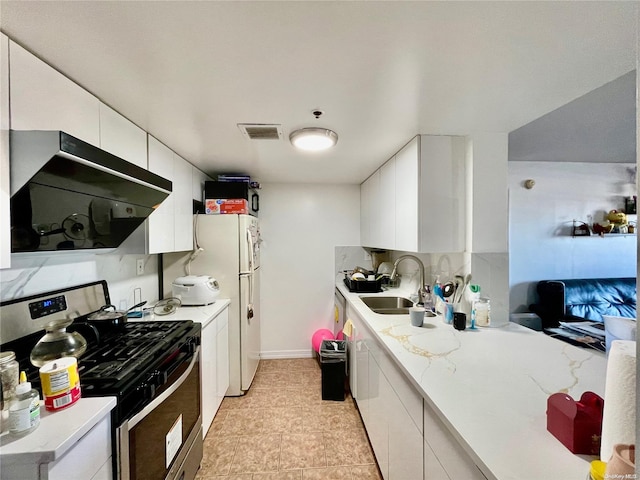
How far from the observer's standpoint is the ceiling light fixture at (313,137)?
160 cm

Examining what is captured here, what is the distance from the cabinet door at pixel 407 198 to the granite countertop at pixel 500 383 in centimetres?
60

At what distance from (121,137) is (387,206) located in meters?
1.92

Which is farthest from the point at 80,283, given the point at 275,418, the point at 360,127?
the point at 360,127

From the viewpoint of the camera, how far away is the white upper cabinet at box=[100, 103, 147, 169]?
4.27ft

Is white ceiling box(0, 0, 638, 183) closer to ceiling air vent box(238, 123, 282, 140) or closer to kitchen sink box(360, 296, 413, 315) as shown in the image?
ceiling air vent box(238, 123, 282, 140)

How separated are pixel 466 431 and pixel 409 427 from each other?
0.45 meters

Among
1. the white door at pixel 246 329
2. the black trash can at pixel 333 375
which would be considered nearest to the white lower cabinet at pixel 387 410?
the black trash can at pixel 333 375

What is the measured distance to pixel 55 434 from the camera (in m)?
0.77

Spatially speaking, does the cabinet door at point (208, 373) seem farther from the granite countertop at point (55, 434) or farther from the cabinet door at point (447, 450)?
the cabinet door at point (447, 450)

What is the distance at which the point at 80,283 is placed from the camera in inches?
60.1

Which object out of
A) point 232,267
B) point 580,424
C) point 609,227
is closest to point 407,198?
point 580,424

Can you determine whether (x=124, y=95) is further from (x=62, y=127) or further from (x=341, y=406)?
(x=341, y=406)

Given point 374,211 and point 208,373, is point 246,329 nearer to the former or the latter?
point 208,373

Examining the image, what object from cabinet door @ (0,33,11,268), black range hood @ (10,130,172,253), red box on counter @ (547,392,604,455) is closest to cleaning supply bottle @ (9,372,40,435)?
cabinet door @ (0,33,11,268)
